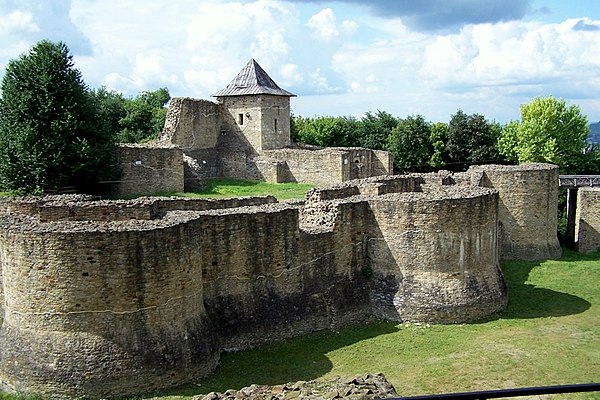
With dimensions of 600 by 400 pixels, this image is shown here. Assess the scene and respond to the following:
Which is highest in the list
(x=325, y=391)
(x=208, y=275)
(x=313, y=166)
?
(x=313, y=166)

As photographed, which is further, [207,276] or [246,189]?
[246,189]

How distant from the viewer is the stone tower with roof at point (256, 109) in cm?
3209

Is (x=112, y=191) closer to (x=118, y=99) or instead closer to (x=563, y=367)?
(x=563, y=367)

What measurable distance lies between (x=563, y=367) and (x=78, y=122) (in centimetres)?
1803

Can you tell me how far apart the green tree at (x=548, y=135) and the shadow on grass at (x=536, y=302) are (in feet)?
66.6

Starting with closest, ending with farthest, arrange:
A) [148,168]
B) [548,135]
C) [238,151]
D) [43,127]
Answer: [43,127] → [148,168] → [238,151] → [548,135]

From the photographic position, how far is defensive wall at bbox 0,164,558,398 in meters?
11.7

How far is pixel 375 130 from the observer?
2078 inches

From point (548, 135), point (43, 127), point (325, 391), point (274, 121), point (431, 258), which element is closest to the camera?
point (325, 391)

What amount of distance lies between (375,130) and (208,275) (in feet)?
132

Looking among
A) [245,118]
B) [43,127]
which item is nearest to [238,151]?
[245,118]

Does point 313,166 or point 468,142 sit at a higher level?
point 468,142

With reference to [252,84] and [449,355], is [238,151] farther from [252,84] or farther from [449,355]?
[449,355]

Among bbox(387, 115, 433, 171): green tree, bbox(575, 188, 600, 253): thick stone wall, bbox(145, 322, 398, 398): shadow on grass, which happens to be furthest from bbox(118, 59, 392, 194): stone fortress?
bbox(145, 322, 398, 398): shadow on grass
